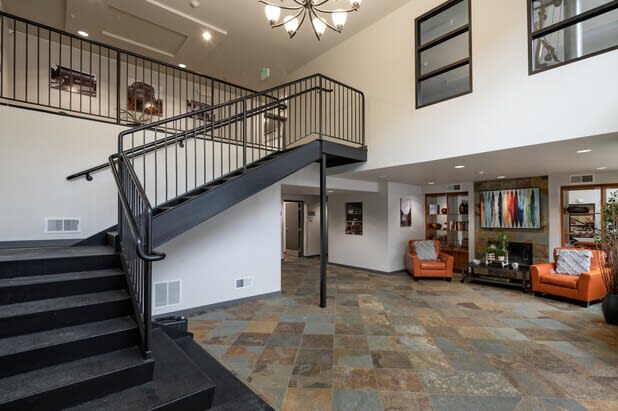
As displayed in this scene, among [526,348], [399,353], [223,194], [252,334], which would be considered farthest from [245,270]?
[526,348]

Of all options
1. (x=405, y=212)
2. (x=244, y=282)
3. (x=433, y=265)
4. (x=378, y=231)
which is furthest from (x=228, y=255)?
(x=405, y=212)

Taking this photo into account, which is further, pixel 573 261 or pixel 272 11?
pixel 573 261

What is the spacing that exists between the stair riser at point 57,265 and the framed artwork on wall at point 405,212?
6779 mm

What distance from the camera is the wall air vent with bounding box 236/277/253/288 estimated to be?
4951mm

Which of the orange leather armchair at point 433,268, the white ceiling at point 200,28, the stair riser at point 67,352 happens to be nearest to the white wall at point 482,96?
the white ceiling at point 200,28

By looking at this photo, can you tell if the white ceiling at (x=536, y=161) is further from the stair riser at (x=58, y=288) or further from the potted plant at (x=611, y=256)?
the stair riser at (x=58, y=288)

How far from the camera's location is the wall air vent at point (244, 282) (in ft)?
16.2

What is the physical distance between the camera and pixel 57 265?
243 cm

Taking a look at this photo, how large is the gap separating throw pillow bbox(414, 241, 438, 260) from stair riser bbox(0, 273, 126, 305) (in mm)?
6515

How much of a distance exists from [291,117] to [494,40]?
16.6ft

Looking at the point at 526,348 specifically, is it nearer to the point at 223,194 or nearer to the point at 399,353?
the point at 399,353

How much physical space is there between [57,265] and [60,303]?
1.51ft

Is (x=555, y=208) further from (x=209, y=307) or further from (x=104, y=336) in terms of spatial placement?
(x=104, y=336)

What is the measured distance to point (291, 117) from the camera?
26.1ft
